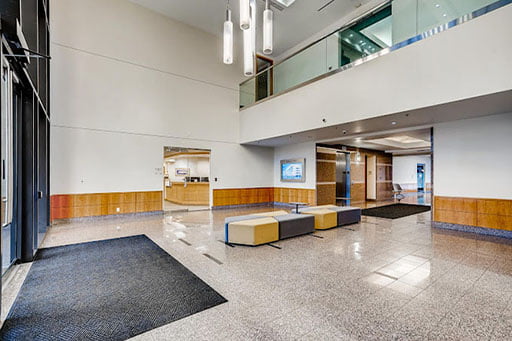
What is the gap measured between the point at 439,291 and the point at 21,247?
6178 millimetres

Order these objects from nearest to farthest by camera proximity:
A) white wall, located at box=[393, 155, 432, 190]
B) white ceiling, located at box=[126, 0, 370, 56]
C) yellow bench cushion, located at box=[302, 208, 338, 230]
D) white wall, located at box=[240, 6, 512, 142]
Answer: white wall, located at box=[240, 6, 512, 142], yellow bench cushion, located at box=[302, 208, 338, 230], white ceiling, located at box=[126, 0, 370, 56], white wall, located at box=[393, 155, 432, 190]

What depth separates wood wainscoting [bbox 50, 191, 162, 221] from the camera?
702cm

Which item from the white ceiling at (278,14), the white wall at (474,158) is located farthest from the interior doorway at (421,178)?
the white ceiling at (278,14)

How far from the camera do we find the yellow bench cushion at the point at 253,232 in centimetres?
473

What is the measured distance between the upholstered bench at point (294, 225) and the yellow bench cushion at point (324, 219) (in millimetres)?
326

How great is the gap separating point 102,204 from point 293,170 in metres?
7.56

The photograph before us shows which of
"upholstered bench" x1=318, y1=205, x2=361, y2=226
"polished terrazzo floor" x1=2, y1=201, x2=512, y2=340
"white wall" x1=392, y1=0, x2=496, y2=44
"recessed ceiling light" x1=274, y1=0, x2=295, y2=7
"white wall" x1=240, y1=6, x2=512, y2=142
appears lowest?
"polished terrazzo floor" x1=2, y1=201, x2=512, y2=340

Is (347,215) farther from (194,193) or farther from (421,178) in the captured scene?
(421,178)

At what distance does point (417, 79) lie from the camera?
16.9 feet

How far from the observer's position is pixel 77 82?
7273 millimetres

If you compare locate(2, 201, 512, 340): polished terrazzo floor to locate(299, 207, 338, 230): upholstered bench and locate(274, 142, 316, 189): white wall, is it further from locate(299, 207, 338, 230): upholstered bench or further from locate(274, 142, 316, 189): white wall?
A: locate(274, 142, 316, 189): white wall

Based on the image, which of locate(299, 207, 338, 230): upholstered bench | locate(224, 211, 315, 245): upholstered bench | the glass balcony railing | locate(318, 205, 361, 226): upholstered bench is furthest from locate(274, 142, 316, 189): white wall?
locate(224, 211, 315, 245): upholstered bench

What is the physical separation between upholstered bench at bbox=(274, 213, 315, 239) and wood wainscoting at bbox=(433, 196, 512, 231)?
12.3ft

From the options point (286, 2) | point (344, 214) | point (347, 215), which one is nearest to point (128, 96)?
point (286, 2)
